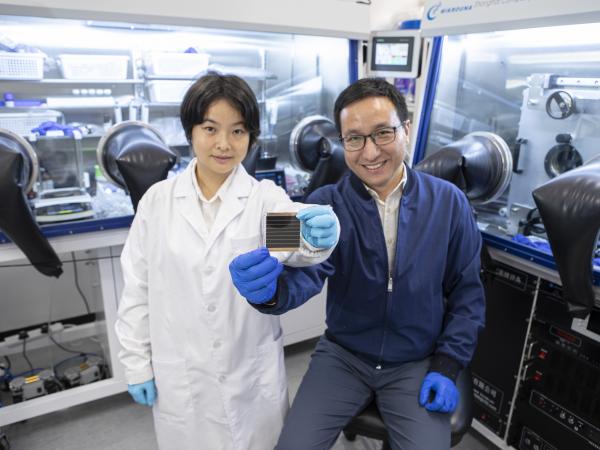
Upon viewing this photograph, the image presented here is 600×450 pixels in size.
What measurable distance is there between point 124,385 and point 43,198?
3.15ft

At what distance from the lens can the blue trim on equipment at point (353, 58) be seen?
7.94 feet

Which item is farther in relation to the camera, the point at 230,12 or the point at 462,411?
the point at 230,12

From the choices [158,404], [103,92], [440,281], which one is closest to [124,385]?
[158,404]

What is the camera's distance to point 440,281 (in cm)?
136

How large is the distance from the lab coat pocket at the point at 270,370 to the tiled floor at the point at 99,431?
2.85 ft

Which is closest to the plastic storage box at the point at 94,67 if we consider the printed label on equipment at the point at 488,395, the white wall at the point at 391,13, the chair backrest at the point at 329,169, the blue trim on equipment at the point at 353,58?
the chair backrest at the point at 329,169

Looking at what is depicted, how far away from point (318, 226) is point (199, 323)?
1.62 ft

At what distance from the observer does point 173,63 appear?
2.16 metres

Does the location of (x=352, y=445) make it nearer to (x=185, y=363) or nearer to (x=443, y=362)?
(x=443, y=362)

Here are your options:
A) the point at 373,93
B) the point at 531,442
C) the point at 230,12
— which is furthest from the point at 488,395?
the point at 230,12

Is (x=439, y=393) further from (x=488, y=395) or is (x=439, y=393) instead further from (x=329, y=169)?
(x=329, y=169)

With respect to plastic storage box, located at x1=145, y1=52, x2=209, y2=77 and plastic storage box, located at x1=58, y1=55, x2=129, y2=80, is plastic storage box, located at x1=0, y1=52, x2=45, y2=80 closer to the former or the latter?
plastic storage box, located at x1=58, y1=55, x2=129, y2=80

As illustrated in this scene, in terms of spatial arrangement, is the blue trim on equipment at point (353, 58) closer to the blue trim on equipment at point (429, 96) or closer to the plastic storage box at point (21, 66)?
the blue trim on equipment at point (429, 96)

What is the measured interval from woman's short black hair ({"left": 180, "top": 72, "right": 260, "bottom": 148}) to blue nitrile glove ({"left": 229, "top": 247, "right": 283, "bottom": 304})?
0.43m
